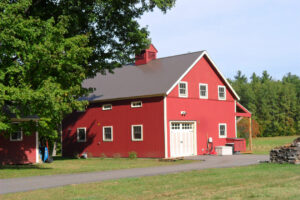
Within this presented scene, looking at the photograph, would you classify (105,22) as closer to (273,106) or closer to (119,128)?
(119,128)

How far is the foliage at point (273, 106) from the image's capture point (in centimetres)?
8409

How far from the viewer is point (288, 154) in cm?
2053

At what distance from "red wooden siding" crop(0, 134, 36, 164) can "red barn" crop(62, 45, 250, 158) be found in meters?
6.51

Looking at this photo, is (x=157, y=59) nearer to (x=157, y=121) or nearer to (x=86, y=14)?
(x=157, y=121)

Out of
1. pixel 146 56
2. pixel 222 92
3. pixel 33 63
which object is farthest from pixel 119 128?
pixel 33 63

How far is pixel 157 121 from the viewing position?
1185 inches

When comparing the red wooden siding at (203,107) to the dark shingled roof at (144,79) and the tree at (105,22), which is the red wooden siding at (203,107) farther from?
the tree at (105,22)

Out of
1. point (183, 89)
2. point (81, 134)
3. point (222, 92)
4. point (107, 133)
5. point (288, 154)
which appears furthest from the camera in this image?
point (81, 134)

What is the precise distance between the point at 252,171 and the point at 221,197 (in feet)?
22.5

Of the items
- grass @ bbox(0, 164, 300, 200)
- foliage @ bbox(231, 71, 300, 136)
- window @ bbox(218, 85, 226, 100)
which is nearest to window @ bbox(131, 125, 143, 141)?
window @ bbox(218, 85, 226, 100)

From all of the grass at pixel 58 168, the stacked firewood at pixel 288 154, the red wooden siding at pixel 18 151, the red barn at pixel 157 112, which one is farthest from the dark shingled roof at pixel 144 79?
the stacked firewood at pixel 288 154

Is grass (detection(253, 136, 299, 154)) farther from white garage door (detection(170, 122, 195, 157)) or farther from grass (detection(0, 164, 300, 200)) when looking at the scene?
grass (detection(0, 164, 300, 200))

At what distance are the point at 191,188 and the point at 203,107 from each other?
66.3 feet

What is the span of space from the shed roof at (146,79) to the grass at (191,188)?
14.2 metres
